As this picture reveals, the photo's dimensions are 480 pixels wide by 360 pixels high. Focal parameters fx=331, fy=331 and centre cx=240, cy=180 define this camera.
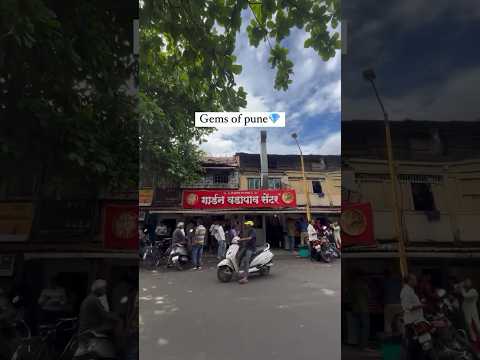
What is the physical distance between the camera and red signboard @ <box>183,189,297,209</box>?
1.95m

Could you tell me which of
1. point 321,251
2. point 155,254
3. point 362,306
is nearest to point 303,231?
point 321,251

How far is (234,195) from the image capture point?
76.9 inches

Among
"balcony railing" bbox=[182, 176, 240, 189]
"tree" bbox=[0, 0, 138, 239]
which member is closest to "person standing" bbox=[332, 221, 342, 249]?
"balcony railing" bbox=[182, 176, 240, 189]

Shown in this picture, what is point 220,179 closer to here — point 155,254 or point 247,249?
point 247,249

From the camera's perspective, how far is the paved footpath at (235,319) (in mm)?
1961

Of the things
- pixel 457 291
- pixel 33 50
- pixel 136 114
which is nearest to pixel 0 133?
pixel 33 50

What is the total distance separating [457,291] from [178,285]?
1763 millimetres

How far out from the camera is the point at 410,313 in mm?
2020

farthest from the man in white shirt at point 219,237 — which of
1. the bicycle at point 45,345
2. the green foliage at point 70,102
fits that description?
the bicycle at point 45,345

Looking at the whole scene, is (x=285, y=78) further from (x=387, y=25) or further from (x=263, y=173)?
(x=387, y=25)

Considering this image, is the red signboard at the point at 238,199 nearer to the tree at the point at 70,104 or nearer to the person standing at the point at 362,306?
the tree at the point at 70,104

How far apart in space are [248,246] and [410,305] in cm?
106

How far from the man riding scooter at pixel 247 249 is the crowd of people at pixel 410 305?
0.68 m

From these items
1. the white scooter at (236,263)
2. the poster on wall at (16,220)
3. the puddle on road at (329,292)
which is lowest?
the puddle on road at (329,292)
